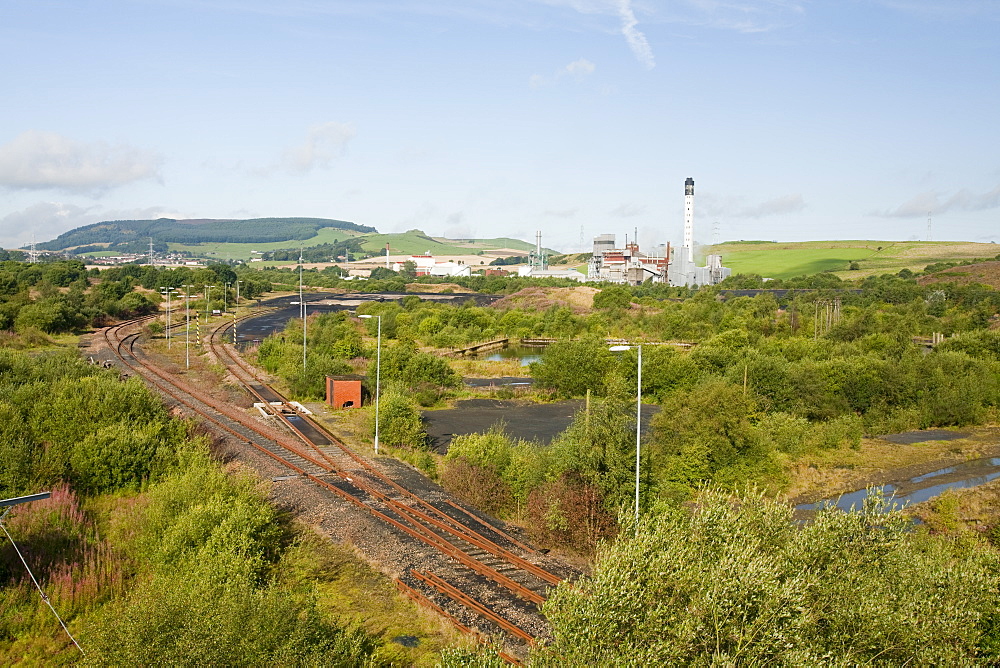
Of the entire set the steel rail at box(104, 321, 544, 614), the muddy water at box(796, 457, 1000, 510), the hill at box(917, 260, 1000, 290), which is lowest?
the muddy water at box(796, 457, 1000, 510)

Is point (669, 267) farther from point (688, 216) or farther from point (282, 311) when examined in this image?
point (282, 311)

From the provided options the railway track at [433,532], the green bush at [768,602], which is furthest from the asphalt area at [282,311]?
the green bush at [768,602]

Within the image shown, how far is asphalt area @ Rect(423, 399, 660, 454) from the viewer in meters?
33.5

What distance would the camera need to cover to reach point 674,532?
1170cm

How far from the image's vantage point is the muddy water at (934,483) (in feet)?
88.6

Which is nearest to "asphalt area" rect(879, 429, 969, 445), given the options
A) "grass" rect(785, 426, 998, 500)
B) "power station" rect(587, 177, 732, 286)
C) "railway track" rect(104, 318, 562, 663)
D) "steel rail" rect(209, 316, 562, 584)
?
"grass" rect(785, 426, 998, 500)

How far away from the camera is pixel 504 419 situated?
3722 centimetres

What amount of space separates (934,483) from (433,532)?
2150cm

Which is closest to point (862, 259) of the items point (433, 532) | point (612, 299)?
point (612, 299)

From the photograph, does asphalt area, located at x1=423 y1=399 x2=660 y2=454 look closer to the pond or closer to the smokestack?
the pond

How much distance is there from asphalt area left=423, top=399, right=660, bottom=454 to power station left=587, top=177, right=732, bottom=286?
323 feet

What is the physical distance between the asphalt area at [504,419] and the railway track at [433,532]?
17.7 ft

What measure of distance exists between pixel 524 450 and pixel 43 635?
1515 centimetres

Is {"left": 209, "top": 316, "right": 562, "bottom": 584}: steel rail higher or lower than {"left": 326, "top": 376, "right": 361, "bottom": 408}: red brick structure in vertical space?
lower
